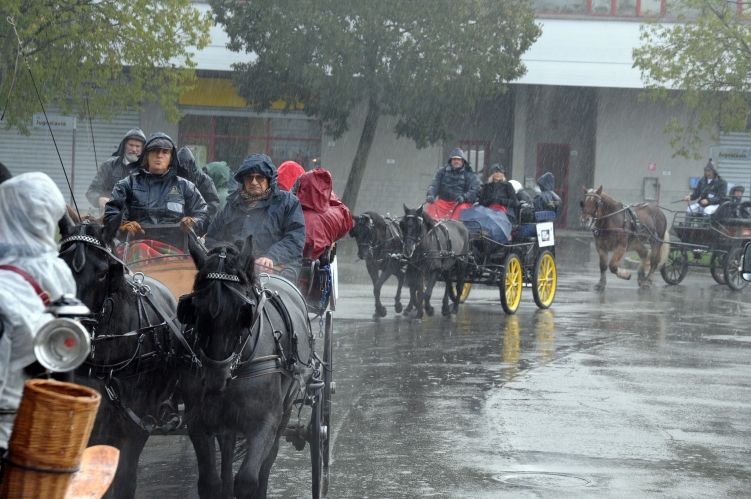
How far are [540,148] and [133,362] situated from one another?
3203cm

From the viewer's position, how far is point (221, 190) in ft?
40.6

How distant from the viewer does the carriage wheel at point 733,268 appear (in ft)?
62.3

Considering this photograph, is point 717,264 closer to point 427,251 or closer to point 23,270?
point 427,251

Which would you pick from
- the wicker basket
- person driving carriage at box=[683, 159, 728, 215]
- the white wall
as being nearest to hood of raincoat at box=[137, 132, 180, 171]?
the wicker basket

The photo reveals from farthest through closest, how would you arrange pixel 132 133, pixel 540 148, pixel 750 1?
1. pixel 540 148
2. pixel 750 1
3. pixel 132 133

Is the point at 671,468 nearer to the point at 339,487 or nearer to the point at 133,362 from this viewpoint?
the point at 339,487

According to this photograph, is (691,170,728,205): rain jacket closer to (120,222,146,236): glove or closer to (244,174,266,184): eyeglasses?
(244,174,266,184): eyeglasses

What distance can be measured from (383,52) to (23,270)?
83.5ft

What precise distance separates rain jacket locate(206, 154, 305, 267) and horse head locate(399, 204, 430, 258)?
672 centimetres

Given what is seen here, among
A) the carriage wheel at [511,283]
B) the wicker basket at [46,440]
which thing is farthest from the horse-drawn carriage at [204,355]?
the carriage wheel at [511,283]

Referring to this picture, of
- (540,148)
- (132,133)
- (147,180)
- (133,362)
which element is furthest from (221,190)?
(540,148)

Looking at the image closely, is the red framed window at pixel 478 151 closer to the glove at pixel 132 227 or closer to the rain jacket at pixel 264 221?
the rain jacket at pixel 264 221

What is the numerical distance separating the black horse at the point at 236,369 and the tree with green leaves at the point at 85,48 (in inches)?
517

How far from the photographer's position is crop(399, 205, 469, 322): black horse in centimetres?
1349
